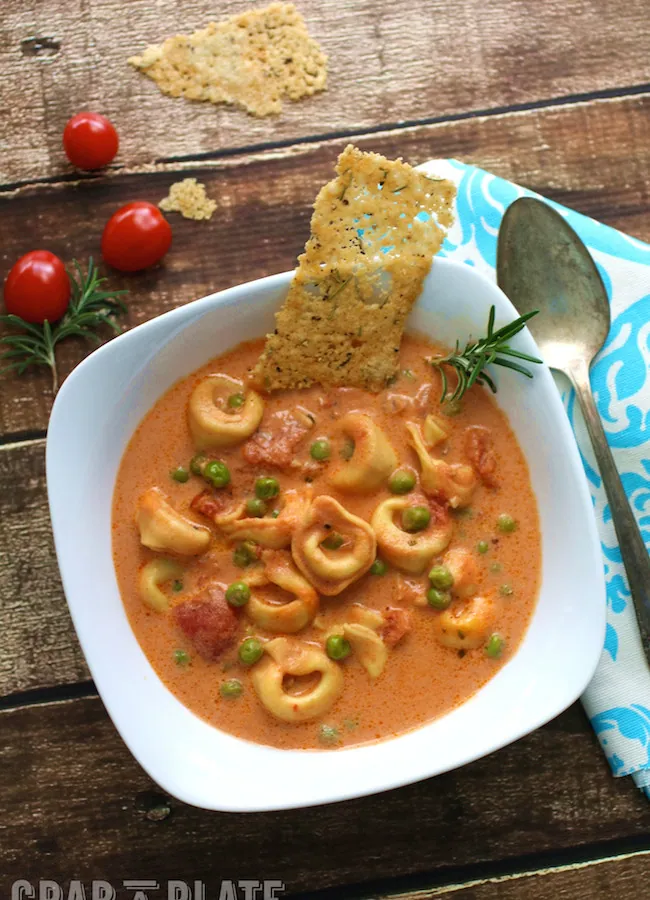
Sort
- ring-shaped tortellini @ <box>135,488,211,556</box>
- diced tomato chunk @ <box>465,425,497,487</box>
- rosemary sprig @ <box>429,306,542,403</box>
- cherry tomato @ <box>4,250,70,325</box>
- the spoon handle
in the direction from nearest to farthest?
1. rosemary sprig @ <box>429,306,542,403</box>
2. ring-shaped tortellini @ <box>135,488,211,556</box>
3. diced tomato chunk @ <box>465,425,497,487</box>
4. the spoon handle
5. cherry tomato @ <box>4,250,70,325</box>

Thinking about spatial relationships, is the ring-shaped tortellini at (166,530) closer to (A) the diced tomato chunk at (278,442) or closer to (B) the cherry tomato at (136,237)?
(A) the diced tomato chunk at (278,442)

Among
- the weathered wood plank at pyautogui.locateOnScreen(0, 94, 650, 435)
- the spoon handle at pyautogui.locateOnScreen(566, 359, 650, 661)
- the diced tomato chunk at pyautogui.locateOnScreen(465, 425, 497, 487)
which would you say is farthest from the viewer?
the weathered wood plank at pyautogui.locateOnScreen(0, 94, 650, 435)

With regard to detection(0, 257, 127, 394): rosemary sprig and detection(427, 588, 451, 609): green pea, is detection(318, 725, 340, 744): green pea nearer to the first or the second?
detection(427, 588, 451, 609): green pea

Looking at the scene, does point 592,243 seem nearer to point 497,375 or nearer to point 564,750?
point 497,375

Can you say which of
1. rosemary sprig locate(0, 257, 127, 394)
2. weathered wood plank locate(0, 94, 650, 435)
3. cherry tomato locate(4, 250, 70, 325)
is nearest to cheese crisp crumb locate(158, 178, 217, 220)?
weathered wood plank locate(0, 94, 650, 435)

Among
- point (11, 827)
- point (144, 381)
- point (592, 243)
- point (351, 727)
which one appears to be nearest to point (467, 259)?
point (592, 243)

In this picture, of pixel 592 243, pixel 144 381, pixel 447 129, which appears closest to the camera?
pixel 144 381
